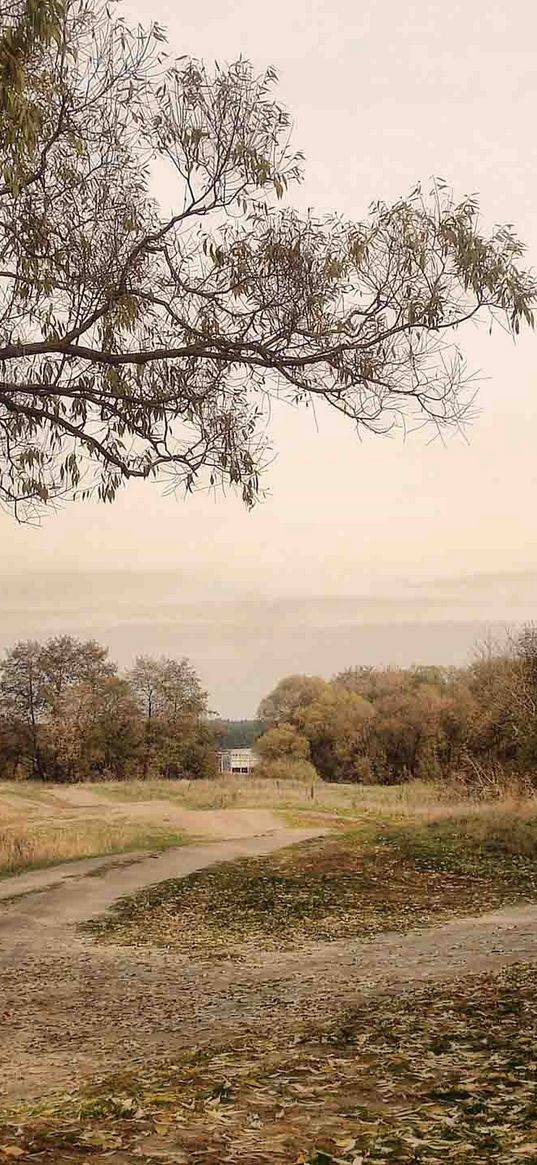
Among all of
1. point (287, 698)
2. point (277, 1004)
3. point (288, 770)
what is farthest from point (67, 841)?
point (287, 698)

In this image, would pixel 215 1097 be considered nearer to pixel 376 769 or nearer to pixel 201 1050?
pixel 201 1050

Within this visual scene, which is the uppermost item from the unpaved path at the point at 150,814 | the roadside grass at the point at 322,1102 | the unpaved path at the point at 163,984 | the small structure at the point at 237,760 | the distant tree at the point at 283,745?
the distant tree at the point at 283,745

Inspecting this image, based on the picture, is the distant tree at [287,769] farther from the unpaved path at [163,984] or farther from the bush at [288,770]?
the unpaved path at [163,984]

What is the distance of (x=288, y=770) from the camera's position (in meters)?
31.8

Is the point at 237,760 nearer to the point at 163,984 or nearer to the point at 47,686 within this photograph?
the point at 47,686

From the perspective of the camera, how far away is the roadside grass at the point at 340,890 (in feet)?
36.2

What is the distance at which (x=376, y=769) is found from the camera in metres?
31.8

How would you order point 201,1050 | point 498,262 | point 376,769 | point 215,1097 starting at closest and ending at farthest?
point 215,1097
point 201,1050
point 498,262
point 376,769

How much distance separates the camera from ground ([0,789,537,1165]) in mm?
4070

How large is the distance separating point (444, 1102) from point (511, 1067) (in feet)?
2.18

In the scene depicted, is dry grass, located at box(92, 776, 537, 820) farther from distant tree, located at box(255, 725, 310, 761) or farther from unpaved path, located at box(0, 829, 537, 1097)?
unpaved path, located at box(0, 829, 537, 1097)

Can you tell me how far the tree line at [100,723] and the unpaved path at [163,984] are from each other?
53.7 feet

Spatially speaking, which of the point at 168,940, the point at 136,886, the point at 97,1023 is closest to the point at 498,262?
the point at 97,1023

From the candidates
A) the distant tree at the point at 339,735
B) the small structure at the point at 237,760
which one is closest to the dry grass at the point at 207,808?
the small structure at the point at 237,760
